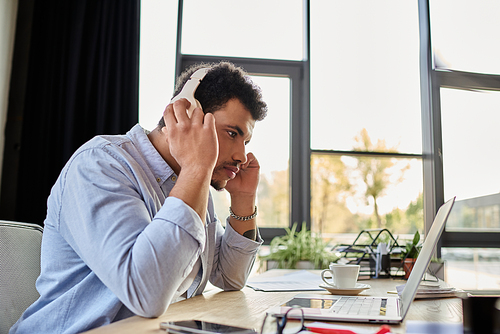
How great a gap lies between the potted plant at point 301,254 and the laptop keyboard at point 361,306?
1.64 metres

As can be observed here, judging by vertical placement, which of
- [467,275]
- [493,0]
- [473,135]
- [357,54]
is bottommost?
[467,275]

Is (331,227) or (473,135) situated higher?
(473,135)

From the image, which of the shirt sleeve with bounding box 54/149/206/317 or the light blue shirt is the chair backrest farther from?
the shirt sleeve with bounding box 54/149/206/317

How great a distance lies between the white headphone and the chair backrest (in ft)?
1.72

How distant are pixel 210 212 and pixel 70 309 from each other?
502mm

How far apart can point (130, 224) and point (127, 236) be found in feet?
0.08

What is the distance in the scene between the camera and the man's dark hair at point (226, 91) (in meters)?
1.14

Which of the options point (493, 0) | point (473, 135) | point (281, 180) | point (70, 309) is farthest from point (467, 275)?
point (70, 309)

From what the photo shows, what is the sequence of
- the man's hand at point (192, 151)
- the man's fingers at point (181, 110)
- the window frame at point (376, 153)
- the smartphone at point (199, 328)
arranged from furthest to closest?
the window frame at point (376, 153), the man's fingers at point (181, 110), the man's hand at point (192, 151), the smartphone at point (199, 328)

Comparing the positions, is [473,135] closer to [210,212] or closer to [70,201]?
[210,212]

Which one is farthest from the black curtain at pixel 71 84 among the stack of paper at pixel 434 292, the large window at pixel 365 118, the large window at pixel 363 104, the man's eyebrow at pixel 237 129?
the stack of paper at pixel 434 292

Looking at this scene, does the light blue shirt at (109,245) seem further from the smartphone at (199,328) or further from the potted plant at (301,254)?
the potted plant at (301,254)

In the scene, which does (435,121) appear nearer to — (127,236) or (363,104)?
(363,104)

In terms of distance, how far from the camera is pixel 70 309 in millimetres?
800
